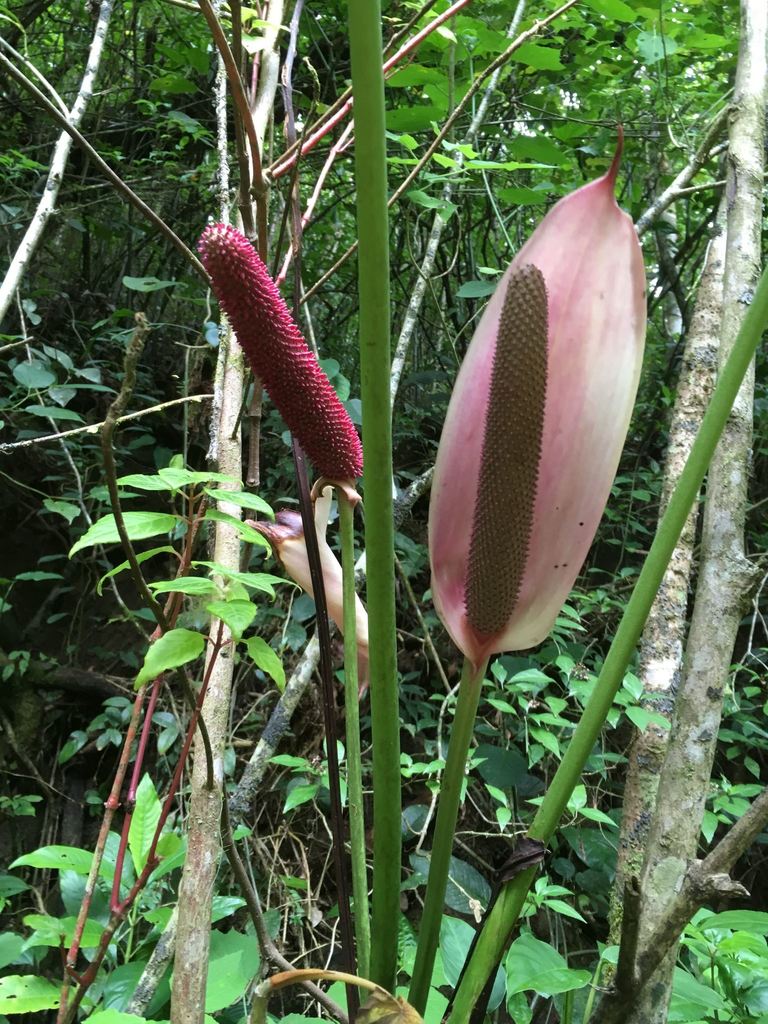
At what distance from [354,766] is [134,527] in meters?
0.22

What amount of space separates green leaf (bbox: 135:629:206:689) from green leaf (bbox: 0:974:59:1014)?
0.95 feet

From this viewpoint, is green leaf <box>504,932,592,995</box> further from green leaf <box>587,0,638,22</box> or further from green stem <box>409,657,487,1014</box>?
green leaf <box>587,0,638,22</box>

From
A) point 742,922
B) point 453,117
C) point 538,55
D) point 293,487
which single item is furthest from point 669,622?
point 293,487

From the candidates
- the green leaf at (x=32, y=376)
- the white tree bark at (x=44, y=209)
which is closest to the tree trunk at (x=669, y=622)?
the white tree bark at (x=44, y=209)

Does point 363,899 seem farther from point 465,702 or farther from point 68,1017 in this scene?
point 68,1017

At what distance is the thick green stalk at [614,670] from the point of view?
0.23 metres

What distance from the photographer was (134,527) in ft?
1.37

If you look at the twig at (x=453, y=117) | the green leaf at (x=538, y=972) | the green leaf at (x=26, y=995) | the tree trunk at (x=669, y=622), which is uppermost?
the twig at (x=453, y=117)

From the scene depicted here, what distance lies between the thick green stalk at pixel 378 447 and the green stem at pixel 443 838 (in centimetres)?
Answer: 1

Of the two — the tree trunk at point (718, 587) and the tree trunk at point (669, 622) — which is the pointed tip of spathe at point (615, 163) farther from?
the tree trunk at point (669, 622)

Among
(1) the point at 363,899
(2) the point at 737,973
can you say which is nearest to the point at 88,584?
(2) the point at 737,973

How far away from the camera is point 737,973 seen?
62 cm

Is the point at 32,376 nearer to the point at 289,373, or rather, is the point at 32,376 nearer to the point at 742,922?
the point at 289,373

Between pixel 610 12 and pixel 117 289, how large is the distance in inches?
55.8
